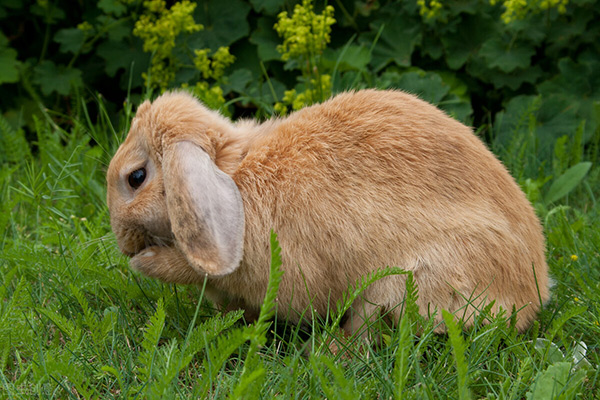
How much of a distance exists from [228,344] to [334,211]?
0.71 m

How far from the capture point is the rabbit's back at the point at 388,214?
7.64 ft

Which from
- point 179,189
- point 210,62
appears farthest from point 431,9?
point 179,189

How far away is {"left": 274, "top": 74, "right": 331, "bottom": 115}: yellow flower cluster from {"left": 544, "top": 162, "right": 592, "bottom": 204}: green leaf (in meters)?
1.37

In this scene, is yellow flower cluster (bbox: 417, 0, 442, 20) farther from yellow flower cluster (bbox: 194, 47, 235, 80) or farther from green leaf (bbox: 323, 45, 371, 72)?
yellow flower cluster (bbox: 194, 47, 235, 80)

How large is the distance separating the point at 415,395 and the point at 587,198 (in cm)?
223

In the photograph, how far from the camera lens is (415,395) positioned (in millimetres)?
1867

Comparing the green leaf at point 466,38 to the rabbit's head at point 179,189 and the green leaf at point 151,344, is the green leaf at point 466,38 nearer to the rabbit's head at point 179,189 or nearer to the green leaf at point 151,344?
the rabbit's head at point 179,189

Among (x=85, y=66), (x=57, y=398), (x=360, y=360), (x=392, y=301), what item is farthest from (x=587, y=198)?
(x=85, y=66)

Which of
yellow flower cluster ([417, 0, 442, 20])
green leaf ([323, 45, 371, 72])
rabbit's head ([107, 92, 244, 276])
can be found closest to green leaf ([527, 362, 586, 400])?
rabbit's head ([107, 92, 244, 276])

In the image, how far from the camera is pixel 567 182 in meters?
3.53

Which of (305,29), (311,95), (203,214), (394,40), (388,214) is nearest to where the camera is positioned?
(203,214)

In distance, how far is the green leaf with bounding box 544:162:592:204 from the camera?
3496 mm

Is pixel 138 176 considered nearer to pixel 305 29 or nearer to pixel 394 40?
pixel 305 29

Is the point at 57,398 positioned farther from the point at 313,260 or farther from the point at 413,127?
the point at 413,127
